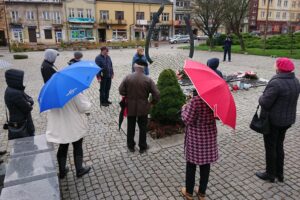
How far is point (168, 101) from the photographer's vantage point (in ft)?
21.7

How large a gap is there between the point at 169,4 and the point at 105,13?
1536 cm

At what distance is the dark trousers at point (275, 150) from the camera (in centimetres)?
448

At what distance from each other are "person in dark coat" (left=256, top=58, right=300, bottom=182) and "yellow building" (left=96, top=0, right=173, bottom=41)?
53.9 meters

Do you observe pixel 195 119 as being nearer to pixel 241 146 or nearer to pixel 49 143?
pixel 49 143

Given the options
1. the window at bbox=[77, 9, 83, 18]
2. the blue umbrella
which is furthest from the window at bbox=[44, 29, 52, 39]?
the blue umbrella

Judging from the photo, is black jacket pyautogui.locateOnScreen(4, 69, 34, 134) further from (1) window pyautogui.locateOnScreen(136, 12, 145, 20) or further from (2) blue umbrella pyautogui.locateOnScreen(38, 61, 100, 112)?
(1) window pyautogui.locateOnScreen(136, 12, 145, 20)

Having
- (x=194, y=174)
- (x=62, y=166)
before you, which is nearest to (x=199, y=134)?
(x=194, y=174)

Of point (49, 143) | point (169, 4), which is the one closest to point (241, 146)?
point (49, 143)

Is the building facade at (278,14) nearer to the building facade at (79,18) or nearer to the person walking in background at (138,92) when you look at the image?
the building facade at (79,18)

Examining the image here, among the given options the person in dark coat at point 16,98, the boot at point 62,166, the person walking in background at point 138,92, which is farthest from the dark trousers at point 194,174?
the person in dark coat at point 16,98

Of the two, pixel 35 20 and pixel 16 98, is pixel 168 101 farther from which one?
pixel 35 20

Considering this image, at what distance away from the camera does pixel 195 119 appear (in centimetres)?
371

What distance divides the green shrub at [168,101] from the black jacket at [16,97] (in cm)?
304

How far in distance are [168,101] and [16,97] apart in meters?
3.40
